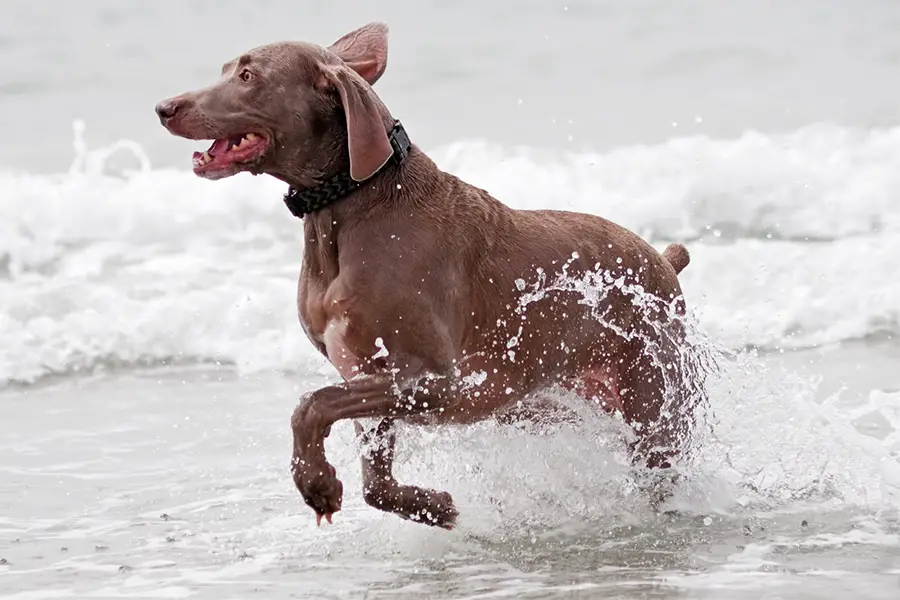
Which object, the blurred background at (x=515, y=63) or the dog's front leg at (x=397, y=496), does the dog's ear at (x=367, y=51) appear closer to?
the dog's front leg at (x=397, y=496)

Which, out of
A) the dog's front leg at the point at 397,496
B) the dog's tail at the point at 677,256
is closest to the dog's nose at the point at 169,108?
the dog's front leg at the point at 397,496

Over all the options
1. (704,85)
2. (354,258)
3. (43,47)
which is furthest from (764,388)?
(43,47)

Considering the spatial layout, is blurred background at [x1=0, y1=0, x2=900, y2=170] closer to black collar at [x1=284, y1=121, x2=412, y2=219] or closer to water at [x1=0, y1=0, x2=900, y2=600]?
water at [x1=0, y1=0, x2=900, y2=600]

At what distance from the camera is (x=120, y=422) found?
7109 mm

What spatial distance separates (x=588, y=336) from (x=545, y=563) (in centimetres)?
88

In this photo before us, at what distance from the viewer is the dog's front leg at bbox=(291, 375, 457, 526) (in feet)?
14.1

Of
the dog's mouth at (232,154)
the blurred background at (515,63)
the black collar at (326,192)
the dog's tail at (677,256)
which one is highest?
the blurred background at (515,63)

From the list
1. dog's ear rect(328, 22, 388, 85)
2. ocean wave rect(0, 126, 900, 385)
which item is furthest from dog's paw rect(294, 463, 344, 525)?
ocean wave rect(0, 126, 900, 385)

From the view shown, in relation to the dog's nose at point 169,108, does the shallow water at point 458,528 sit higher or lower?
lower

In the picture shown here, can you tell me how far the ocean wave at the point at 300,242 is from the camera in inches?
346

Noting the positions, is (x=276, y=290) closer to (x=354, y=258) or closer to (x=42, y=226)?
(x=42, y=226)

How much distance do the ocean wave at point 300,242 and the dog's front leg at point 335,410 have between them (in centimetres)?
389

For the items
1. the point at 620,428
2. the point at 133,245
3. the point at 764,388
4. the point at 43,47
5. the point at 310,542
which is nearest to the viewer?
the point at 310,542

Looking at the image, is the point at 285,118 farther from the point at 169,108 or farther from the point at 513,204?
the point at 513,204
